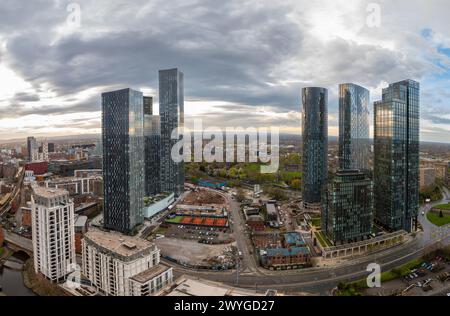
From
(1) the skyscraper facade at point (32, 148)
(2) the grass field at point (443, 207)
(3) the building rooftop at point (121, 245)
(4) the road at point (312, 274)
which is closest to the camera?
(3) the building rooftop at point (121, 245)

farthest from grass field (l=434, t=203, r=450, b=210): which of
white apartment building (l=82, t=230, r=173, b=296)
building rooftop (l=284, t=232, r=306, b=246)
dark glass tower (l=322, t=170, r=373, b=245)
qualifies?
white apartment building (l=82, t=230, r=173, b=296)

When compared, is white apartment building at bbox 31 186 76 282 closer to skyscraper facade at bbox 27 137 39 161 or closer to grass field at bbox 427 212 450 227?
grass field at bbox 427 212 450 227

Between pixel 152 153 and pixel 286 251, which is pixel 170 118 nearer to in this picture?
pixel 152 153

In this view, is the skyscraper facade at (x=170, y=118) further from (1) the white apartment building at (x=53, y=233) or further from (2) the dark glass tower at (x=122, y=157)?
(1) the white apartment building at (x=53, y=233)

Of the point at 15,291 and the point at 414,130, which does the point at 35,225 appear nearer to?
the point at 15,291

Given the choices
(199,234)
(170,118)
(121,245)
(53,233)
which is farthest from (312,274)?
(170,118)


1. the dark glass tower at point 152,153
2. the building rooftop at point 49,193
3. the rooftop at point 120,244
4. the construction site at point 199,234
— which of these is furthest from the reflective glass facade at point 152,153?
the rooftop at point 120,244
